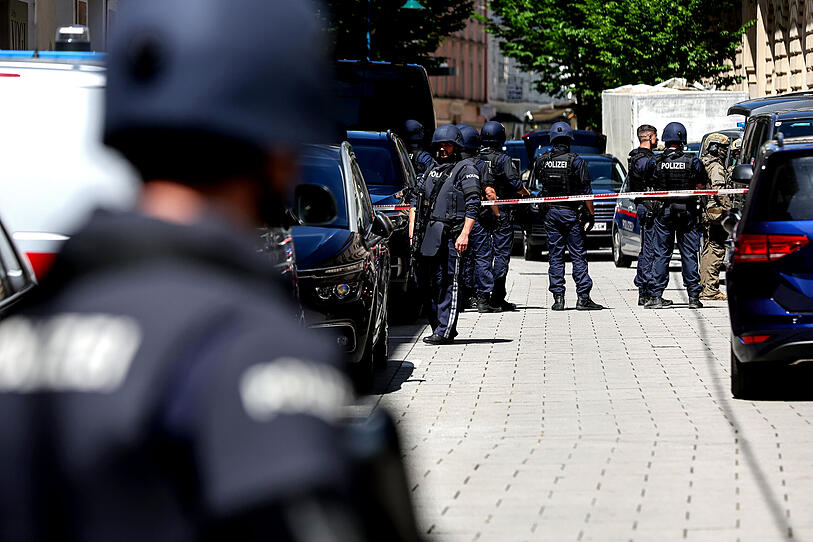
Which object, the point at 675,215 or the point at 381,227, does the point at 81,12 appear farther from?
the point at 381,227

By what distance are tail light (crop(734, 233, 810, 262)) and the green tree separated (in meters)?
32.9

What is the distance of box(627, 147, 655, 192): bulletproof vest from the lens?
54.6 feet

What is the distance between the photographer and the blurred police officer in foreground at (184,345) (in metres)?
1.23

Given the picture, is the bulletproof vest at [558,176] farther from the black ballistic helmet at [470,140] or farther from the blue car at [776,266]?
the blue car at [776,266]

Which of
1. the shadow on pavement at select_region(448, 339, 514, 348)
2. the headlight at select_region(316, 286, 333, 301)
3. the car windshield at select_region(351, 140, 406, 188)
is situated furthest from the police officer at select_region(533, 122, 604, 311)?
the headlight at select_region(316, 286, 333, 301)

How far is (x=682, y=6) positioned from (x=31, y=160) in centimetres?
3645

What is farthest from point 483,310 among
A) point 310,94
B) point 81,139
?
point 310,94

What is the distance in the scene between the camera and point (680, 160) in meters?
16.3

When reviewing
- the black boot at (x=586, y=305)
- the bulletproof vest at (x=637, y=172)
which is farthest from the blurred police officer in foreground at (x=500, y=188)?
the bulletproof vest at (x=637, y=172)

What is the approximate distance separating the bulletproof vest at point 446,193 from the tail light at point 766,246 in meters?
4.41

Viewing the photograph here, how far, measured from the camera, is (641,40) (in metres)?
43.0

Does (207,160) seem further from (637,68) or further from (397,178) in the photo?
(637,68)

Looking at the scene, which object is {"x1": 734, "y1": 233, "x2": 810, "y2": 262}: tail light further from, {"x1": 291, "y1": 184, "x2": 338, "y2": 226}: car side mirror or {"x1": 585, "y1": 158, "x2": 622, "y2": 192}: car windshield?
{"x1": 585, "y1": 158, "x2": 622, "y2": 192}: car windshield

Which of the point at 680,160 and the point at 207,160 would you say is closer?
the point at 207,160
